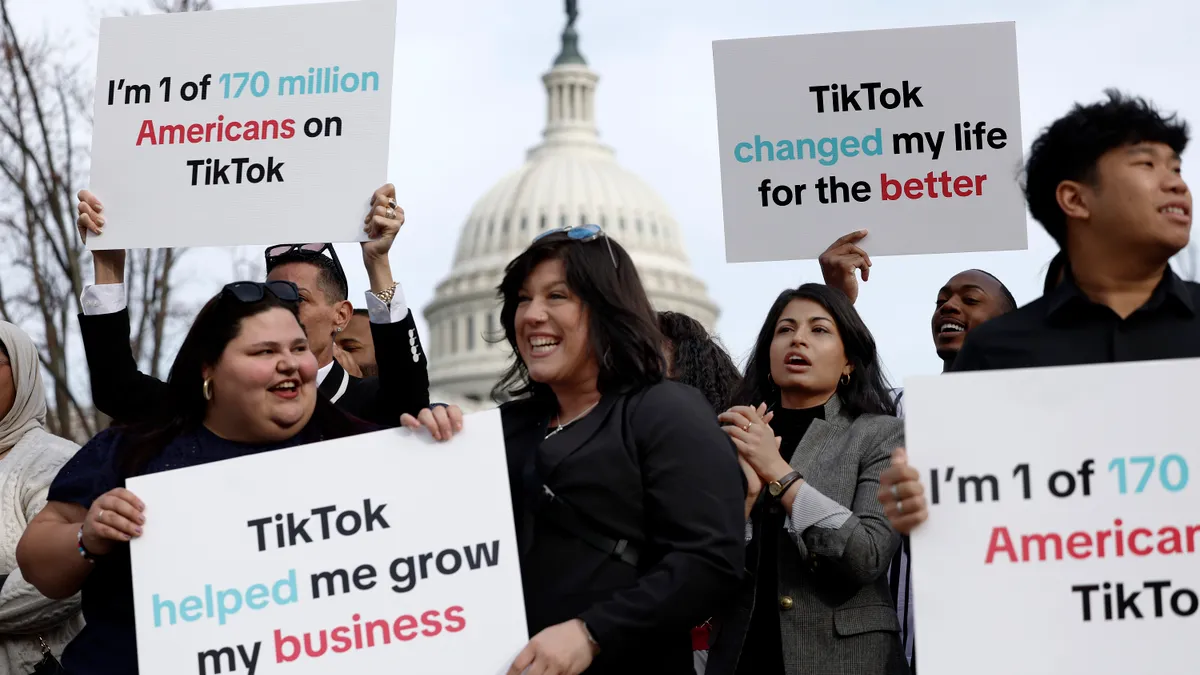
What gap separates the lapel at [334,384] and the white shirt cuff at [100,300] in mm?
881

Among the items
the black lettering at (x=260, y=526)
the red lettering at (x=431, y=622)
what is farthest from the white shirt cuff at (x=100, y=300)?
the red lettering at (x=431, y=622)

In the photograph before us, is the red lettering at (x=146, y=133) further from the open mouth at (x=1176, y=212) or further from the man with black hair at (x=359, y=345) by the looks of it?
the open mouth at (x=1176, y=212)

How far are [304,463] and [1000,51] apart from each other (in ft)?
10.4

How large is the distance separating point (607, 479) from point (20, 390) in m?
2.56

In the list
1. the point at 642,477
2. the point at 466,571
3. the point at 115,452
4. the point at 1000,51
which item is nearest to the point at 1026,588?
the point at 642,477

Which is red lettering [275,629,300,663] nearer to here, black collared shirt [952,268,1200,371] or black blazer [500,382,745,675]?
black blazer [500,382,745,675]

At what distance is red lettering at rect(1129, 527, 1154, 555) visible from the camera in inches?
169

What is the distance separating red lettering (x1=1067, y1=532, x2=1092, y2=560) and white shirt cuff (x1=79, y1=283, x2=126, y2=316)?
9.44 ft

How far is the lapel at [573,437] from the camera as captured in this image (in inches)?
184

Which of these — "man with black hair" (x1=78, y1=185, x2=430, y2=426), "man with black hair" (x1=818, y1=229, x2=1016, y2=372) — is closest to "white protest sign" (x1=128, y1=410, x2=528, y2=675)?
"man with black hair" (x1=78, y1=185, x2=430, y2=426)

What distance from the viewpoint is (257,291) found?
512 centimetres

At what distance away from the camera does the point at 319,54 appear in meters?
6.05

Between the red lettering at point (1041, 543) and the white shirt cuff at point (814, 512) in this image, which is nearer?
the red lettering at point (1041, 543)

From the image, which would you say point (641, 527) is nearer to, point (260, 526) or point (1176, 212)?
point (260, 526)
